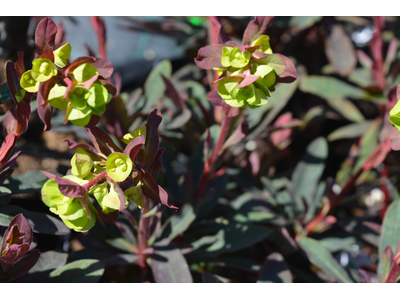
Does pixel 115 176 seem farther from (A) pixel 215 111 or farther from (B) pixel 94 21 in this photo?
(A) pixel 215 111

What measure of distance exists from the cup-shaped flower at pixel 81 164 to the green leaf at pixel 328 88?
113 cm

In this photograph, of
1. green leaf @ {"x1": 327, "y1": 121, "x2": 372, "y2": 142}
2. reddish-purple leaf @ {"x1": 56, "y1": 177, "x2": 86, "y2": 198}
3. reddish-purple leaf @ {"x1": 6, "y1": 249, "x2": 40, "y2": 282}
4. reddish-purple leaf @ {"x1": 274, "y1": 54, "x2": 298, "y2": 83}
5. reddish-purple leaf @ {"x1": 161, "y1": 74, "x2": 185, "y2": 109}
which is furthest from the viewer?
green leaf @ {"x1": 327, "y1": 121, "x2": 372, "y2": 142}

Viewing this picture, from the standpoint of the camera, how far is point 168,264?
0.88 meters

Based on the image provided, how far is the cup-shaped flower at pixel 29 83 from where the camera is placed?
57 cm

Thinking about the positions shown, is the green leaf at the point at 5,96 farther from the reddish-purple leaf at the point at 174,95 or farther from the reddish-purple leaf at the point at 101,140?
the reddish-purple leaf at the point at 174,95

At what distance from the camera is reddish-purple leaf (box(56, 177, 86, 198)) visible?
0.51 m

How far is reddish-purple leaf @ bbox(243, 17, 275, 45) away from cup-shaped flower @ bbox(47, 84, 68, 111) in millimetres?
338

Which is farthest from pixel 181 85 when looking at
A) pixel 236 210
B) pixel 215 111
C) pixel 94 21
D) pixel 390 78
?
pixel 390 78

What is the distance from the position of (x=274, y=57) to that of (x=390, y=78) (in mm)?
1060

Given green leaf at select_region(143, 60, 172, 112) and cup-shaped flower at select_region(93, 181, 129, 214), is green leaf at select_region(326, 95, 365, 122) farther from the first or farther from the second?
cup-shaped flower at select_region(93, 181, 129, 214)

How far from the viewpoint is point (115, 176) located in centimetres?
52

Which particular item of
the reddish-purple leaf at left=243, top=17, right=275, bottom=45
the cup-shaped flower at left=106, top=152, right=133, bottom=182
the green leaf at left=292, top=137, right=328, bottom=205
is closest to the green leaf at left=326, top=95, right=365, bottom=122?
the green leaf at left=292, top=137, right=328, bottom=205

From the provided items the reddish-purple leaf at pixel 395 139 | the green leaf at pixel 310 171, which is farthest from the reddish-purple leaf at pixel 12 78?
the green leaf at pixel 310 171

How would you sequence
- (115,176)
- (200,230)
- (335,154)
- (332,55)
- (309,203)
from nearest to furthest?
(115,176) → (200,230) → (309,203) → (332,55) → (335,154)
